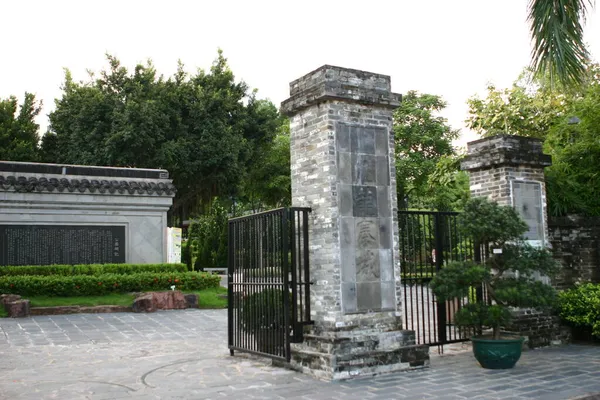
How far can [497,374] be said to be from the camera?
6.97 m

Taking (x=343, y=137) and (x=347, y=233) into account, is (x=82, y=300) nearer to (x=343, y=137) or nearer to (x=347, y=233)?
(x=347, y=233)

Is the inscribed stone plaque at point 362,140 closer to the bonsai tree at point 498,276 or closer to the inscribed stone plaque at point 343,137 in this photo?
the inscribed stone plaque at point 343,137

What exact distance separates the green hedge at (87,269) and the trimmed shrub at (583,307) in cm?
1118

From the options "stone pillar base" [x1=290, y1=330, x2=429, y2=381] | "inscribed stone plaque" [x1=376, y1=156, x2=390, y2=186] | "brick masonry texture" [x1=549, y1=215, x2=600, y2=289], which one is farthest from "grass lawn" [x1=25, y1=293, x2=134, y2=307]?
"brick masonry texture" [x1=549, y1=215, x2=600, y2=289]

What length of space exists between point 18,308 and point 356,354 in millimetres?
9423

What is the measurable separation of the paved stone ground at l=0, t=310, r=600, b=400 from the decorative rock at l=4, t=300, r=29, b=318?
252 centimetres

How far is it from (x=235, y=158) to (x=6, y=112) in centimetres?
1152

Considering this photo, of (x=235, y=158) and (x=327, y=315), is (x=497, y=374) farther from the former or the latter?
(x=235, y=158)

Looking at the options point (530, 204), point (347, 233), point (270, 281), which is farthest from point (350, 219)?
point (530, 204)

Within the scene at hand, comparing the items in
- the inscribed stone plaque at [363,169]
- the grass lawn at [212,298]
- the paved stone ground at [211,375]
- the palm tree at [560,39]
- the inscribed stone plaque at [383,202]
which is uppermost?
the palm tree at [560,39]

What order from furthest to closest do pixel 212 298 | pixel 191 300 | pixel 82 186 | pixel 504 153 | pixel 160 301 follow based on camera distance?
pixel 82 186, pixel 212 298, pixel 191 300, pixel 160 301, pixel 504 153

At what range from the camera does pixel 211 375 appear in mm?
7207

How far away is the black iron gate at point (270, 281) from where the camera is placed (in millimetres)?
7438

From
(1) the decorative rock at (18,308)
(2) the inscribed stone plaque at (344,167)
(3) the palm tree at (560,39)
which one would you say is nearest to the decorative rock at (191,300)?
(1) the decorative rock at (18,308)
